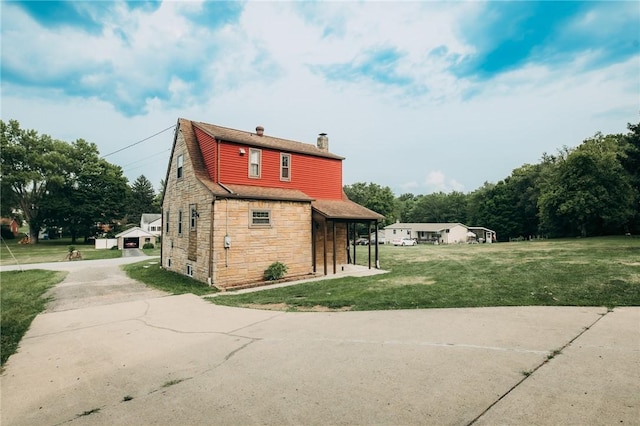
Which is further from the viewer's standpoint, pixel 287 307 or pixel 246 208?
pixel 246 208

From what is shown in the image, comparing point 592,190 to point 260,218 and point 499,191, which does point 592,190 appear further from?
point 260,218

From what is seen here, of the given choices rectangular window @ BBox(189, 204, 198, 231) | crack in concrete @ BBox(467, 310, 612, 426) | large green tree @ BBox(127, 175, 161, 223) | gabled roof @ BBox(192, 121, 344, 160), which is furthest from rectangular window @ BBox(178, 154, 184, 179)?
large green tree @ BBox(127, 175, 161, 223)

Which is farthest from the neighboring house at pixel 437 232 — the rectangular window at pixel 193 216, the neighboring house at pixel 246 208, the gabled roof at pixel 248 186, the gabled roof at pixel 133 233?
the rectangular window at pixel 193 216

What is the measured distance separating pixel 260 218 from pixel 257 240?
3.46 feet

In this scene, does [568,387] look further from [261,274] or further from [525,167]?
[525,167]

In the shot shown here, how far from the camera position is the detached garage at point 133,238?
41.3 m

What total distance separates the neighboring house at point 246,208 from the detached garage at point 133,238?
2522 centimetres

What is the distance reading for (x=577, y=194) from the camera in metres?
38.2

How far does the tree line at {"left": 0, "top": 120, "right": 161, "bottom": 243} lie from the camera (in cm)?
4600

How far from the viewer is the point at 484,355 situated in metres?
5.44

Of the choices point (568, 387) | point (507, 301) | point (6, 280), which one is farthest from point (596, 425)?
point (6, 280)

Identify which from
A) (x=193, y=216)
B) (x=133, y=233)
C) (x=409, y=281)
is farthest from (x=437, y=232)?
(x=193, y=216)

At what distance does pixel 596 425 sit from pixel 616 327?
15.1ft

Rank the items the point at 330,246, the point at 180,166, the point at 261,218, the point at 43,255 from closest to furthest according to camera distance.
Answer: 1. the point at 261,218
2. the point at 180,166
3. the point at 330,246
4. the point at 43,255
